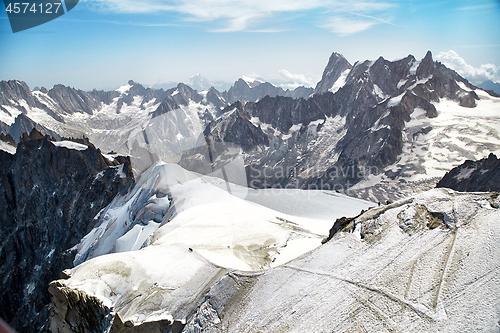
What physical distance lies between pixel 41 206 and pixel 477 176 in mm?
122942

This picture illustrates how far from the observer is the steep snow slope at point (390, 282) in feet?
33.8

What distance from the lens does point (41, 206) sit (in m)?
74.4

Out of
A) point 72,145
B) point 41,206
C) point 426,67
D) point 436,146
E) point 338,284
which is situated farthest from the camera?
point 426,67

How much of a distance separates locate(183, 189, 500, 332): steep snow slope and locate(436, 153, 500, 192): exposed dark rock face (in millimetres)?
80208

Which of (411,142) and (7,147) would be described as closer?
(7,147)

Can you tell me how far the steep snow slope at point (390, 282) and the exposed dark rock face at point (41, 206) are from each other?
48.5m

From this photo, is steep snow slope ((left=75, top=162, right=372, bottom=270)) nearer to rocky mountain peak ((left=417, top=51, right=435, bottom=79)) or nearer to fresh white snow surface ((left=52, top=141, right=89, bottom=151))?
fresh white snow surface ((left=52, top=141, right=89, bottom=151))

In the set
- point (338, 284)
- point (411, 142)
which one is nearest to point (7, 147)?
point (338, 284)

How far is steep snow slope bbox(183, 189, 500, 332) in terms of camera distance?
10.3m

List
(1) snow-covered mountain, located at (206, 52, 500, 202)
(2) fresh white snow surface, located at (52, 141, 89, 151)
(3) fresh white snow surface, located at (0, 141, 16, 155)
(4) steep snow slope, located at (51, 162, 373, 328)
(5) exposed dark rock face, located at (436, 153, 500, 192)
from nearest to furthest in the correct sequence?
(4) steep snow slope, located at (51, 162, 373, 328) → (2) fresh white snow surface, located at (52, 141, 89, 151) → (5) exposed dark rock face, located at (436, 153, 500, 192) → (3) fresh white snow surface, located at (0, 141, 16, 155) → (1) snow-covered mountain, located at (206, 52, 500, 202)

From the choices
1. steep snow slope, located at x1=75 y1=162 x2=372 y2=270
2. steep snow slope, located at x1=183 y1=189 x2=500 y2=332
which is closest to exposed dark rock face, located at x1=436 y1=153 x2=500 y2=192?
steep snow slope, located at x1=75 y1=162 x2=372 y2=270

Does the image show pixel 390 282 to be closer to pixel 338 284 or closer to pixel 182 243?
pixel 338 284

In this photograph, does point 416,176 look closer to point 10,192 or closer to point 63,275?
point 63,275

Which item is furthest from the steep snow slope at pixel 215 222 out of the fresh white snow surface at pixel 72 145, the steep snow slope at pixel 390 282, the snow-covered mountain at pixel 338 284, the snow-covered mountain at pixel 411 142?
the snow-covered mountain at pixel 411 142
